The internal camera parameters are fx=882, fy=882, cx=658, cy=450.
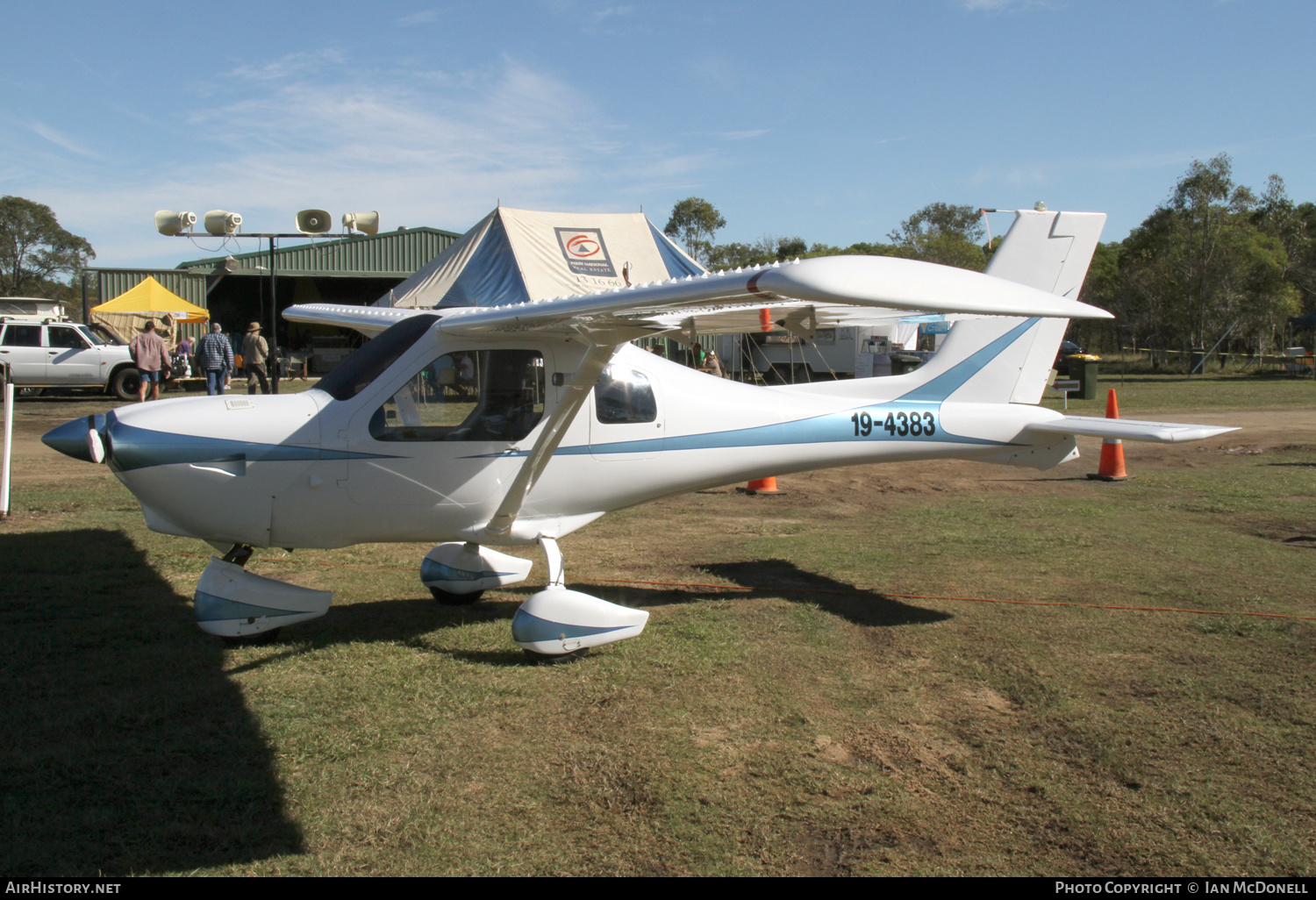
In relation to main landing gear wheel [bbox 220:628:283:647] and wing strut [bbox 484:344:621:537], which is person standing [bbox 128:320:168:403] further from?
wing strut [bbox 484:344:621:537]

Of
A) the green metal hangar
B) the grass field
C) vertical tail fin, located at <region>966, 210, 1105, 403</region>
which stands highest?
the green metal hangar

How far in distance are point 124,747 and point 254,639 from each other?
4.59ft

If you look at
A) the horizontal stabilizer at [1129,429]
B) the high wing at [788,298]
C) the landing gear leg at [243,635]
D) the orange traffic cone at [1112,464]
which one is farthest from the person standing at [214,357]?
the horizontal stabilizer at [1129,429]

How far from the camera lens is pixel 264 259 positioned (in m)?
40.2

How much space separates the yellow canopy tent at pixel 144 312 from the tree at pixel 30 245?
68.5 meters

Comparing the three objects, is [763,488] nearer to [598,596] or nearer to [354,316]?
[598,596]

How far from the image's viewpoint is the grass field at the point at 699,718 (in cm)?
317

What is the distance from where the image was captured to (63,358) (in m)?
22.5

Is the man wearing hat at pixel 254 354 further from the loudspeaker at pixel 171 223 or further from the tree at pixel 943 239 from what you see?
the tree at pixel 943 239

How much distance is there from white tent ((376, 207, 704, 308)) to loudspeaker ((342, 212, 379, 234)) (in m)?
6.70

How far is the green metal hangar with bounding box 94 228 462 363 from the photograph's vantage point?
123 feet

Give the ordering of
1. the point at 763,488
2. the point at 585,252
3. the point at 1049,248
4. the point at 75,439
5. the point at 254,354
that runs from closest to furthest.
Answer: the point at 75,439 → the point at 1049,248 → the point at 763,488 → the point at 254,354 → the point at 585,252

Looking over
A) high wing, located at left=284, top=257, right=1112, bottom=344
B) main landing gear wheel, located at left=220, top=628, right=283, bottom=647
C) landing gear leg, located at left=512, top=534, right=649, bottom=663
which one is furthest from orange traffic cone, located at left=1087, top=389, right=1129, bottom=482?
main landing gear wheel, located at left=220, top=628, right=283, bottom=647

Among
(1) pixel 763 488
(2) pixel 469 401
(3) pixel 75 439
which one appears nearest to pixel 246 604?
(3) pixel 75 439
